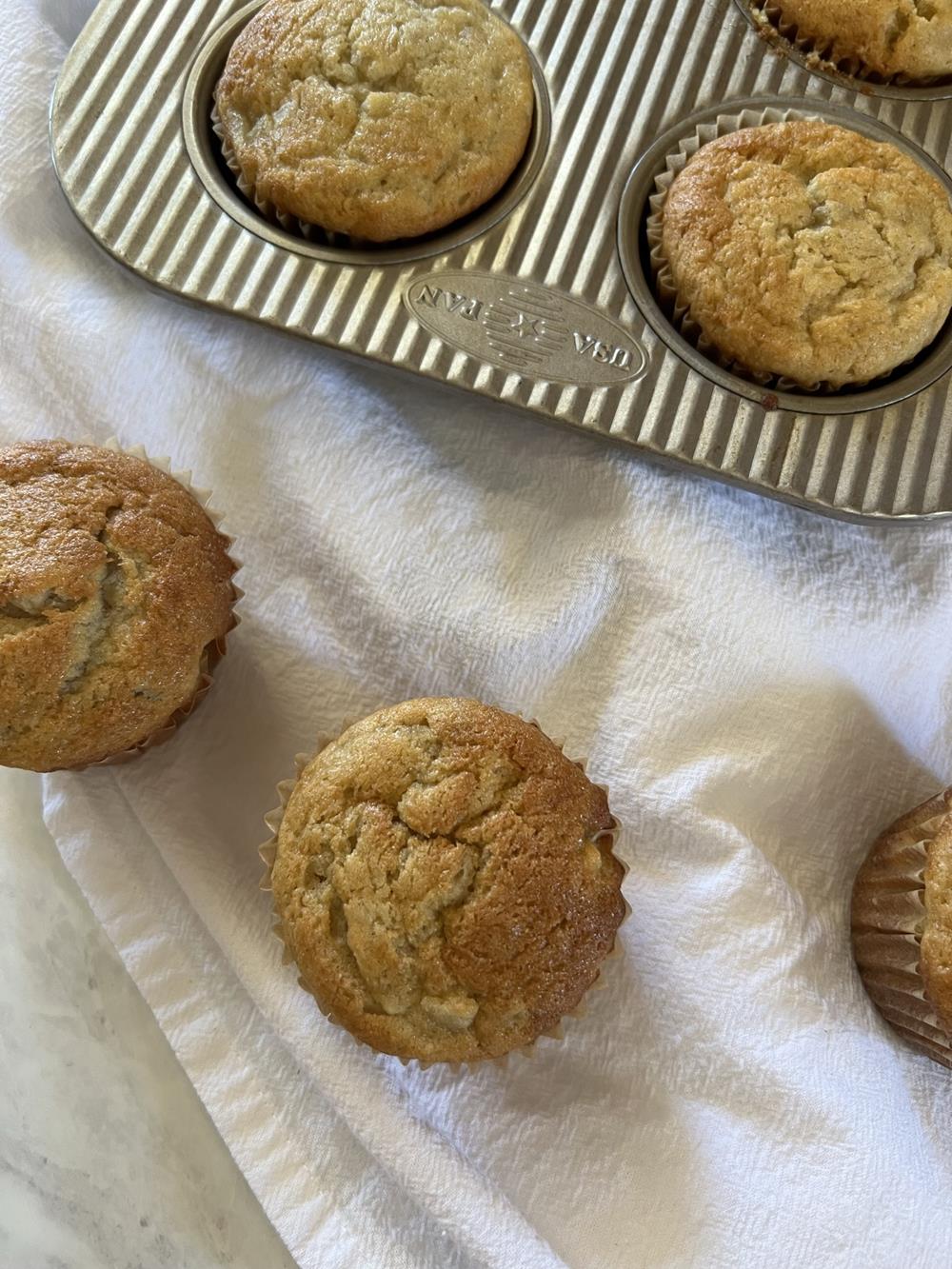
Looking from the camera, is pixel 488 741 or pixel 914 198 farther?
pixel 914 198

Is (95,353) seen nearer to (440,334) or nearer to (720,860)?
(440,334)

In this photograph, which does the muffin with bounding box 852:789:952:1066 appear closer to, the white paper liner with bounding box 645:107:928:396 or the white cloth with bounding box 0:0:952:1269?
the white cloth with bounding box 0:0:952:1269

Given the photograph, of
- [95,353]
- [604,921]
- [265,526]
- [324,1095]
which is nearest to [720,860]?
[604,921]

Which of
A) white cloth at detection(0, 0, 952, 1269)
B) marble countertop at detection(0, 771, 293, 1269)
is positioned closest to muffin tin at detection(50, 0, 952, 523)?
white cloth at detection(0, 0, 952, 1269)

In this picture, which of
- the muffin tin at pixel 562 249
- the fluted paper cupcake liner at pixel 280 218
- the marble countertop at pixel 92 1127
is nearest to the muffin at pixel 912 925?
the muffin tin at pixel 562 249

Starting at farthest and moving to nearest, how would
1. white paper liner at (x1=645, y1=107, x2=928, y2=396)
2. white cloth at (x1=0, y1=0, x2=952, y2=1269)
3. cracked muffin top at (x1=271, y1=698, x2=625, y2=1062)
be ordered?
white paper liner at (x1=645, y1=107, x2=928, y2=396) < white cloth at (x1=0, y1=0, x2=952, y2=1269) < cracked muffin top at (x1=271, y1=698, x2=625, y2=1062)
